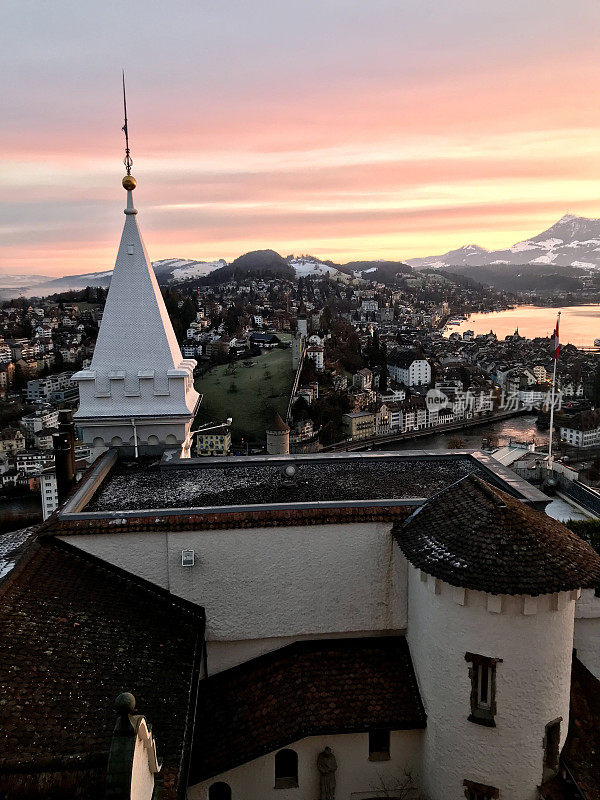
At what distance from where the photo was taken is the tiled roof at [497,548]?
655cm

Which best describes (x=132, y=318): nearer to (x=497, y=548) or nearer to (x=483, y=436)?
(x=497, y=548)

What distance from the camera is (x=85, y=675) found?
6.06 metres

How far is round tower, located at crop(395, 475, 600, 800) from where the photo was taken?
22.0ft

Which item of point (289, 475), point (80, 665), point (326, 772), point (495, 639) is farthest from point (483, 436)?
point (80, 665)

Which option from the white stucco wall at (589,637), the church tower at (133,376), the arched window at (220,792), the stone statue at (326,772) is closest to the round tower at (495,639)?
the stone statue at (326,772)

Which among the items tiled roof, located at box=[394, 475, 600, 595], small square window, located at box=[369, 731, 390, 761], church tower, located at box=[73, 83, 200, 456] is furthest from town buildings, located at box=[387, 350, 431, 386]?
tiled roof, located at box=[394, 475, 600, 595]

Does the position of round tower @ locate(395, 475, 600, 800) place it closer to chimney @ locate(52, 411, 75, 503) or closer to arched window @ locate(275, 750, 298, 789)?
arched window @ locate(275, 750, 298, 789)

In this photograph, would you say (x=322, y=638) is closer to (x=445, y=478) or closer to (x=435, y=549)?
(x=435, y=549)

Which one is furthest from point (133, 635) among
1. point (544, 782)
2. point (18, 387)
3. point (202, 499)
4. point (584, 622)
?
point (18, 387)

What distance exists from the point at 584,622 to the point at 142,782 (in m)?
7.13

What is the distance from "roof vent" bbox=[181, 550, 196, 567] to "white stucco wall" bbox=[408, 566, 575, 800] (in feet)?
9.08

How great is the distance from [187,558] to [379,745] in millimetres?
3236

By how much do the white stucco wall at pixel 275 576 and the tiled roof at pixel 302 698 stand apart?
25cm

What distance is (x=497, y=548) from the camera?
6781 mm
